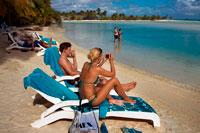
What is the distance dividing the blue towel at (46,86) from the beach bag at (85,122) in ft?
1.47

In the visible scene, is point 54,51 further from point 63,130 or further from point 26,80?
point 63,130

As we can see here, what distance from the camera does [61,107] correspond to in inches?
94.5

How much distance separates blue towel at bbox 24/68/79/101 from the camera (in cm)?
242

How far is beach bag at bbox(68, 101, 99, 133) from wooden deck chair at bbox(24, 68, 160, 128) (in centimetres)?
18

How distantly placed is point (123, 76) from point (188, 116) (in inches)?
101

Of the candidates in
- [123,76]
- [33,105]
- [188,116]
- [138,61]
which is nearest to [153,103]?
[188,116]

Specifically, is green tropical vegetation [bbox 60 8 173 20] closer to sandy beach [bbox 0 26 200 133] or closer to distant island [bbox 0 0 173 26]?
distant island [bbox 0 0 173 26]

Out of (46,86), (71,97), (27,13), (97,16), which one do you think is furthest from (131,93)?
(97,16)

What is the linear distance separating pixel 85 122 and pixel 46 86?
891 mm

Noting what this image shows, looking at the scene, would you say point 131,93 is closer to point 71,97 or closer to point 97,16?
point 71,97

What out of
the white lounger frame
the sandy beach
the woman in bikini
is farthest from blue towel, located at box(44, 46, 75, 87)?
the woman in bikini

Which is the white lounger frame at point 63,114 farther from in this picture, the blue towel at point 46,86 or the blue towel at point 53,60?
the blue towel at point 53,60

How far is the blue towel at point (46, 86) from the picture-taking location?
242 centimetres

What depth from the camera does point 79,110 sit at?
237 cm
